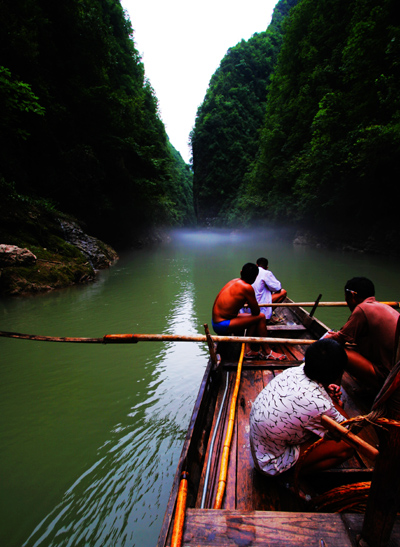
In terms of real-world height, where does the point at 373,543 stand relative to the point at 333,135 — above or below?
below

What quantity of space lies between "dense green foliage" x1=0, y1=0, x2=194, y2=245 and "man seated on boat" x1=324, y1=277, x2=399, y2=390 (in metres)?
10.9

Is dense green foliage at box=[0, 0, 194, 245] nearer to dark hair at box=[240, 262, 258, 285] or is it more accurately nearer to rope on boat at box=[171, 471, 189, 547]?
dark hair at box=[240, 262, 258, 285]

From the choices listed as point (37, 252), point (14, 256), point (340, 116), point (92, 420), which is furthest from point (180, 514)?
point (340, 116)

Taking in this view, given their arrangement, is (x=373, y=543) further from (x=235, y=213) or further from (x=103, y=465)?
(x=235, y=213)

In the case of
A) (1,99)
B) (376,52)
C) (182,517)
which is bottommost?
(182,517)

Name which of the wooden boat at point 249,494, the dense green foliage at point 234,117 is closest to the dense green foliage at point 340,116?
the wooden boat at point 249,494

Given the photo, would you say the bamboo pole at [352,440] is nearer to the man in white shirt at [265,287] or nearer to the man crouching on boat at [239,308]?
the man crouching on boat at [239,308]

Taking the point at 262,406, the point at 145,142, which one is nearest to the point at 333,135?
the point at 145,142

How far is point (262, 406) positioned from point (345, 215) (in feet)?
66.0

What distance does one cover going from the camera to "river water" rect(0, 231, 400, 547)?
1.95 m

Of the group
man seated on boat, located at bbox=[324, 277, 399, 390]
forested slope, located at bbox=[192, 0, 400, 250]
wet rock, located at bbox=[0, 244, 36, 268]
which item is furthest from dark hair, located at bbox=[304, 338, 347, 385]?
forested slope, located at bbox=[192, 0, 400, 250]

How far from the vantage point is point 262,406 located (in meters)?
1.63

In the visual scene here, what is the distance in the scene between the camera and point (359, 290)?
8.57 feet

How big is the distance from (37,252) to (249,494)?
378 inches
